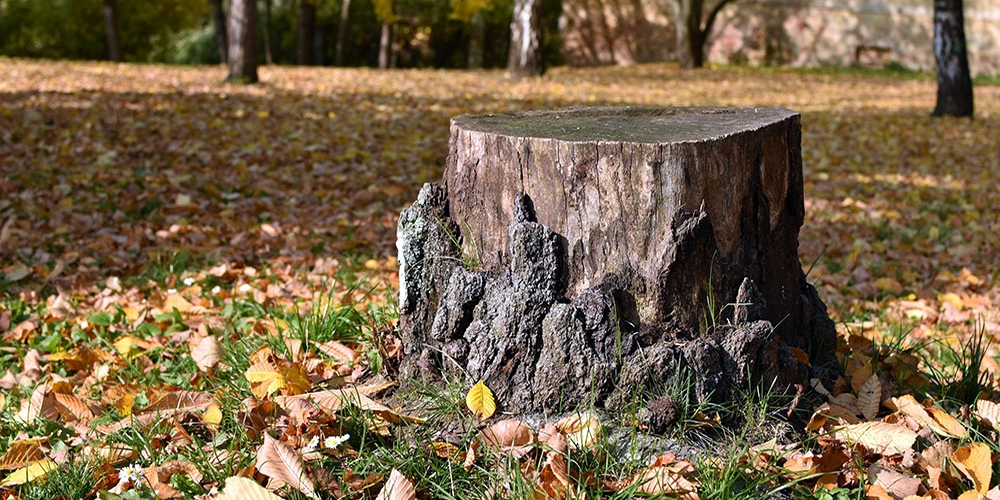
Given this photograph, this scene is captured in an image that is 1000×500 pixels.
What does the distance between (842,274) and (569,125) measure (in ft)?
9.71

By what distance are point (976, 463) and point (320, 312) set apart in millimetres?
2042

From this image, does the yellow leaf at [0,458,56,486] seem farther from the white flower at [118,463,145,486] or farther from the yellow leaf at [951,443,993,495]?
the yellow leaf at [951,443,993,495]

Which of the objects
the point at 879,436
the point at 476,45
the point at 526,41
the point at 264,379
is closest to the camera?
the point at 879,436

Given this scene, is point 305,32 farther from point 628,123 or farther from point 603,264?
point 603,264

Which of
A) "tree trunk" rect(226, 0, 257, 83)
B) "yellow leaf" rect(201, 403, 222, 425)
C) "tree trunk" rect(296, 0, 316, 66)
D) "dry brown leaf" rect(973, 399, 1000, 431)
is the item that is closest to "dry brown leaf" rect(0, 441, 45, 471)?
"yellow leaf" rect(201, 403, 222, 425)

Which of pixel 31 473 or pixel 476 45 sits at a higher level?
pixel 476 45

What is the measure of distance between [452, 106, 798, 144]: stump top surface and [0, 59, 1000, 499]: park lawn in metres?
0.71

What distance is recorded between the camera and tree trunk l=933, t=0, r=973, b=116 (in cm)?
1114

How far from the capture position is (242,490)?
80.2 inches

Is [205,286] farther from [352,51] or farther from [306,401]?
[352,51]

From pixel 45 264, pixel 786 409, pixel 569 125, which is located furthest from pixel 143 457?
pixel 45 264

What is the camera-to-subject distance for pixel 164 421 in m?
2.50

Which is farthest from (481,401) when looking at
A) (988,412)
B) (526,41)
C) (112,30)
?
(112,30)

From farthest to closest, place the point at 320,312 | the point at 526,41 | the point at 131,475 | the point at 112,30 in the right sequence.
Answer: the point at 112,30, the point at 526,41, the point at 320,312, the point at 131,475
